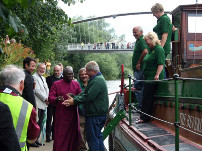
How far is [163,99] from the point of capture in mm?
5355

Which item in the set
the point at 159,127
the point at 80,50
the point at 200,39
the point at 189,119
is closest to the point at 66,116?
the point at 159,127

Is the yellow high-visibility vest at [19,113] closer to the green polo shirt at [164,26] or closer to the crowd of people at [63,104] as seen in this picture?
the crowd of people at [63,104]

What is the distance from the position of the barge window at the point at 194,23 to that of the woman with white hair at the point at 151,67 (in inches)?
62.2

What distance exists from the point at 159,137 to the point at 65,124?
1.89 m

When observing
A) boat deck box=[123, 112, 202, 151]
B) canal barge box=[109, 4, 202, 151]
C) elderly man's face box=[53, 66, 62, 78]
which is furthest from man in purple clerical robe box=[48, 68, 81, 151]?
elderly man's face box=[53, 66, 62, 78]

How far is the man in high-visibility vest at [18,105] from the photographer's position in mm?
2689

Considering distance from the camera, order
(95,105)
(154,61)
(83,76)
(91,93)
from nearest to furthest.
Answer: (91,93) → (95,105) → (154,61) → (83,76)

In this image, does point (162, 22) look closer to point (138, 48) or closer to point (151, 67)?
point (138, 48)

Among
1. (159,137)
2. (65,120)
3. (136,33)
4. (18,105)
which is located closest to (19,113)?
(18,105)

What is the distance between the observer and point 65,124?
18.7 feet

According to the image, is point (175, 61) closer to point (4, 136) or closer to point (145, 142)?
point (145, 142)

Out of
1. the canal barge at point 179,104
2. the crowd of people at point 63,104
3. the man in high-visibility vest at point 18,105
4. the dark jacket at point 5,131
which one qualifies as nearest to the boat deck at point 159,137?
the canal barge at point 179,104

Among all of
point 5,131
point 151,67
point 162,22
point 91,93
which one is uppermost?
point 162,22

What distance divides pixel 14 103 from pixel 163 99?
3241mm
